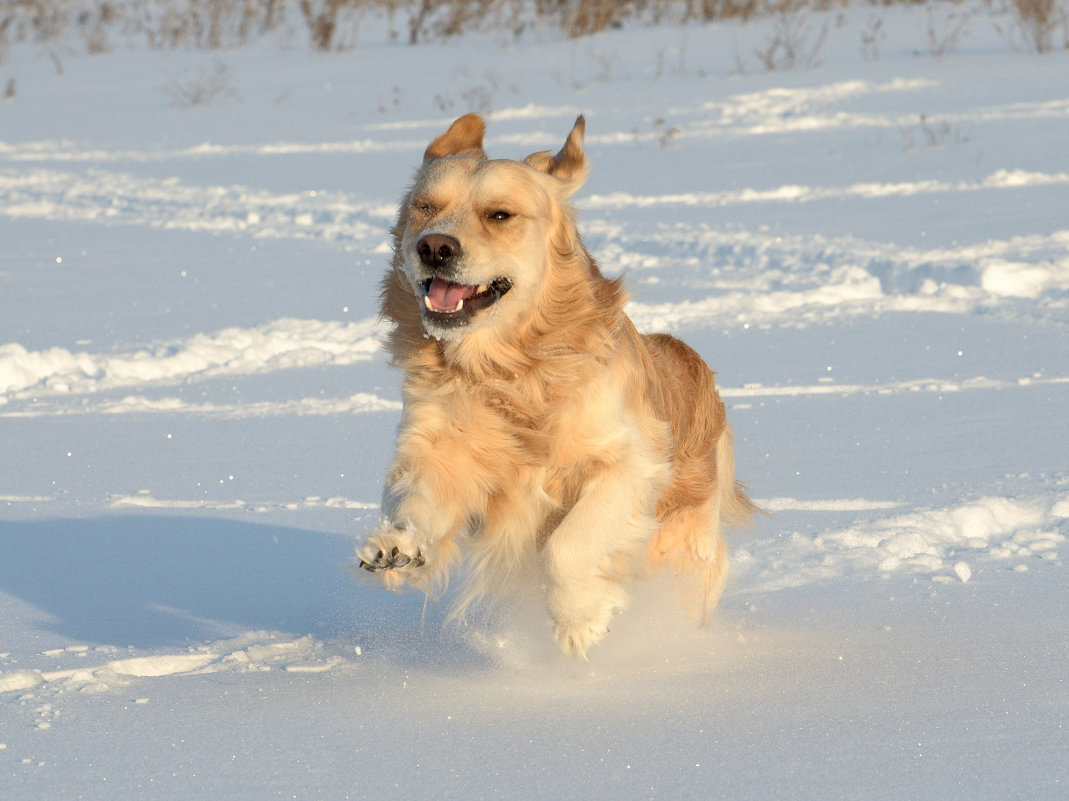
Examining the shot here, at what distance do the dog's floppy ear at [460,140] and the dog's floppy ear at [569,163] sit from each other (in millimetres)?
162

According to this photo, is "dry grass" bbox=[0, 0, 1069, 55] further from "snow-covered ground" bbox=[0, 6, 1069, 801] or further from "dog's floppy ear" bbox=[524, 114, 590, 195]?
"dog's floppy ear" bbox=[524, 114, 590, 195]

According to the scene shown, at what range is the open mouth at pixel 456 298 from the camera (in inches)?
132

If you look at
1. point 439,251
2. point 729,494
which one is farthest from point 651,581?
point 439,251

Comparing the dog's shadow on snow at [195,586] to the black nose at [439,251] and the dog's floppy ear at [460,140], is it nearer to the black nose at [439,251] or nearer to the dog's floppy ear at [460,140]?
the black nose at [439,251]

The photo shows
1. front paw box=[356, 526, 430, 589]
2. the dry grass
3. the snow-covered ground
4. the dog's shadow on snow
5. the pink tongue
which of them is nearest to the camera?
the snow-covered ground

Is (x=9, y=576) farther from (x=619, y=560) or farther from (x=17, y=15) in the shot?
(x=17, y=15)

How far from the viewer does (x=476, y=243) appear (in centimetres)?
340

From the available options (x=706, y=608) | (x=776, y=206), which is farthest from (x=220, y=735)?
(x=776, y=206)

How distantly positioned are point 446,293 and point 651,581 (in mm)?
1184

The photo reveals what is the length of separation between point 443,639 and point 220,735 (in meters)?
0.98

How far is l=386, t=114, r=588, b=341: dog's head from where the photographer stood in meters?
3.35

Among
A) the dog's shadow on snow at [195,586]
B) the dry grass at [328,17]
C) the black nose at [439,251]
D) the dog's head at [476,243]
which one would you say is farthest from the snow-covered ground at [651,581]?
the dry grass at [328,17]

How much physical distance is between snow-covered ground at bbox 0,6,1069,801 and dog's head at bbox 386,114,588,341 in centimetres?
87

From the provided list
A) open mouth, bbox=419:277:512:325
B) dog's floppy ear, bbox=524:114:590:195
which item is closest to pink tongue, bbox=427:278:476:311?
open mouth, bbox=419:277:512:325
